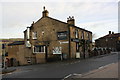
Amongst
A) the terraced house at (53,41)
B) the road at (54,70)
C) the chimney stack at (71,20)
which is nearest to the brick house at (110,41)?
the terraced house at (53,41)

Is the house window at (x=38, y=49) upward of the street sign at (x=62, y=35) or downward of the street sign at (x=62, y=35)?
downward

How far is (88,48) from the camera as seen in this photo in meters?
34.0

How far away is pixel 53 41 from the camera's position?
95.7ft

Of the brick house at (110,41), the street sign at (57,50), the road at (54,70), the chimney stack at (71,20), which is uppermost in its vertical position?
the chimney stack at (71,20)

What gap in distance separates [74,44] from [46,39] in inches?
221

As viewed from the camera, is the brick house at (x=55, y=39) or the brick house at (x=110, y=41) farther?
the brick house at (x=110, y=41)

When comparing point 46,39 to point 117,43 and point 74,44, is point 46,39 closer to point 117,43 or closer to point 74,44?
point 74,44

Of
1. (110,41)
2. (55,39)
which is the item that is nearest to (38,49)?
(55,39)

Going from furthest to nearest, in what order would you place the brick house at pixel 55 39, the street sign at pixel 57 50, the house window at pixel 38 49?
the house window at pixel 38 49 < the street sign at pixel 57 50 < the brick house at pixel 55 39

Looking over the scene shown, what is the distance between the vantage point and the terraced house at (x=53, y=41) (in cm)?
2766

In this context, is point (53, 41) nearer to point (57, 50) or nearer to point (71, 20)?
point (57, 50)

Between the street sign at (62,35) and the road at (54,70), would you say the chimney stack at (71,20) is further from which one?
the road at (54,70)

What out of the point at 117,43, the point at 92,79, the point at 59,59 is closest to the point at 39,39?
the point at 59,59

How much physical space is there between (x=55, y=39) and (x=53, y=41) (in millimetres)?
569
